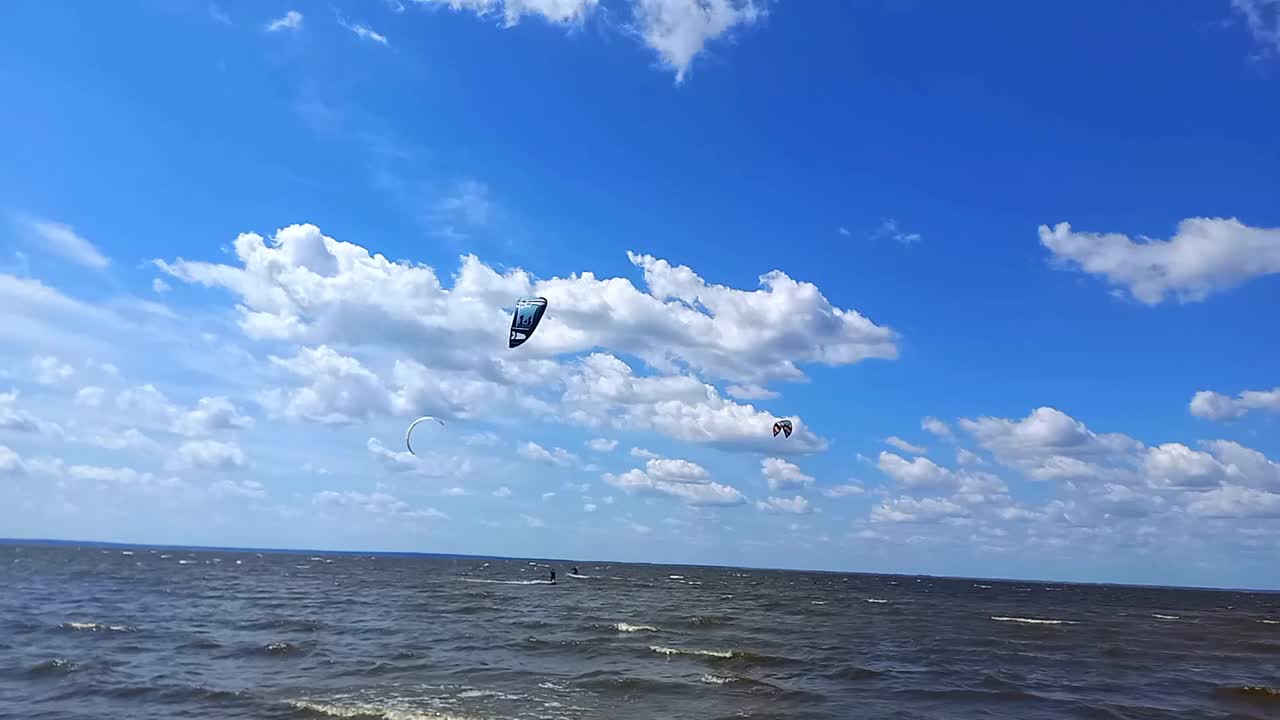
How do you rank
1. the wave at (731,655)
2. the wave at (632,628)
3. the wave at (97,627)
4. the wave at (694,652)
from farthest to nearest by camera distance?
the wave at (632,628)
the wave at (97,627)
the wave at (694,652)
the wave at (731,655)

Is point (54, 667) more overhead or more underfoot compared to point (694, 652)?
more underfoot

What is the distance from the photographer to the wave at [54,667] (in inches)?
1071

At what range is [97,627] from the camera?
129ft

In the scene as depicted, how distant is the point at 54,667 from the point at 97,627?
13.1 m

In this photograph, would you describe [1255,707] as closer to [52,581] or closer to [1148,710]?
[1148,710]

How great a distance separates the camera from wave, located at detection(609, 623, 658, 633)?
149ft

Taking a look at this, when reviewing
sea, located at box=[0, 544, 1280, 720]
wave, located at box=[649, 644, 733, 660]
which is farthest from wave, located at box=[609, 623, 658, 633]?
wave, located at box=[649, 644, 733, 660]

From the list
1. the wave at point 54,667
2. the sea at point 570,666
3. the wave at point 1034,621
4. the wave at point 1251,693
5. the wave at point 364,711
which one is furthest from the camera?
the wave at point 1034,621

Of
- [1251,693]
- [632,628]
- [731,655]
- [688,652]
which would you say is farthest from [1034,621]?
[688,652]

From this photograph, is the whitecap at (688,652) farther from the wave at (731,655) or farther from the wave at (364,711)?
the wave at (364,711)

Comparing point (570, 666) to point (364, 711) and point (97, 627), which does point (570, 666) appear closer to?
point (364, 711)

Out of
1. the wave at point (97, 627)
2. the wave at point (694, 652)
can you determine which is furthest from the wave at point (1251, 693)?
the wave at point (97, 627)

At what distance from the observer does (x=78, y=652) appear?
103ft

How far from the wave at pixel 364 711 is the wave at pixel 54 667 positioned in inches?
407
